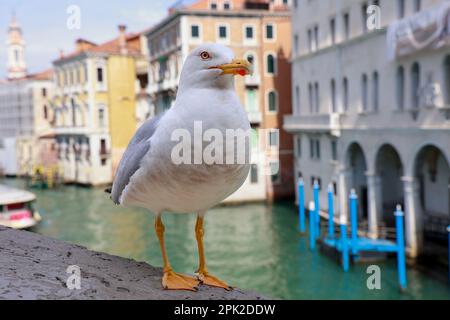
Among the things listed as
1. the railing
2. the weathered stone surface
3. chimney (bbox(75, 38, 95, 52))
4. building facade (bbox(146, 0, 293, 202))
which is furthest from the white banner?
chimney (bbox(75, 38, 95, 52))

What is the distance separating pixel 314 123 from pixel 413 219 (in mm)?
6346

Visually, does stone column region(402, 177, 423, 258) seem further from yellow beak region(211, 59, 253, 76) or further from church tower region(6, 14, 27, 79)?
church tower region(6, 14, 27, 79)

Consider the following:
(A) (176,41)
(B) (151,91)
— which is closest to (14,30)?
(B) (151,91)

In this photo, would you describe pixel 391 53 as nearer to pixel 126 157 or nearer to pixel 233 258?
pixel 233 258

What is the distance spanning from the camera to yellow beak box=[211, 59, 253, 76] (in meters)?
2.55

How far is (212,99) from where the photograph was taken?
260cm

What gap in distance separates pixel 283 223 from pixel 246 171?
1746 cm

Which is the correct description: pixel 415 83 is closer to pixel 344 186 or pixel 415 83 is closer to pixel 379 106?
pixel 379 106

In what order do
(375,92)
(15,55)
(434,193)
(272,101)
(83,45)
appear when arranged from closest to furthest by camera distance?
(434,193)
(375,92)
(272,101)
(83,45)
(15,55)

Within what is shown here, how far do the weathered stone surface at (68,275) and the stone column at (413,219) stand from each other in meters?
11.7

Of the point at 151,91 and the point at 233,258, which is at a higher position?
the point at 151,91

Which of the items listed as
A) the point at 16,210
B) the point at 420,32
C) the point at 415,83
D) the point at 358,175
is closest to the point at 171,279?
the point at 420,32

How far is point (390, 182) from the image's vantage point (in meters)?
17.7

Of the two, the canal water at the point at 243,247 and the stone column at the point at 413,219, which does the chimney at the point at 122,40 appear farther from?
the stone column at the point at 413,219
